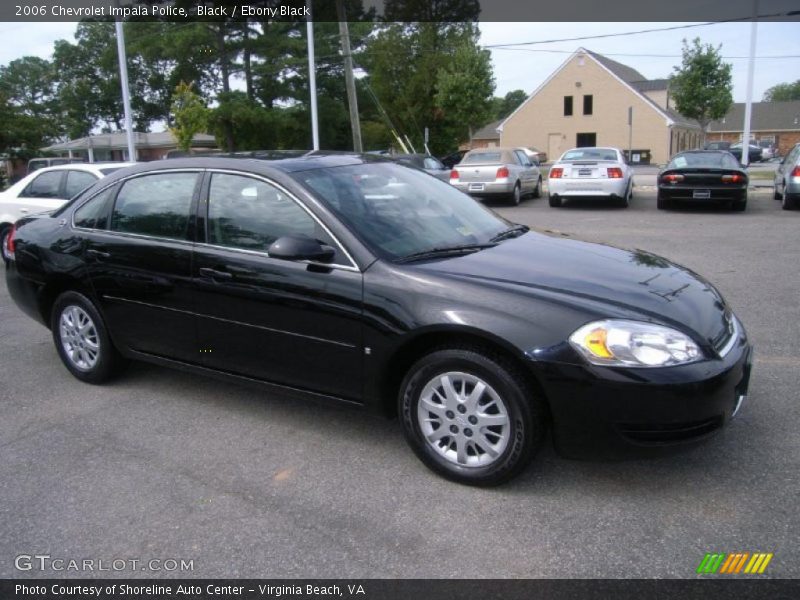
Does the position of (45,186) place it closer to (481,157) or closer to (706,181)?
(481,157)

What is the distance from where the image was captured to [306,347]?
351 cm

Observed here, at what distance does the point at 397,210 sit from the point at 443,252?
0.44m

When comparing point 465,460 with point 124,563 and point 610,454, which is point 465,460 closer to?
point 610,454

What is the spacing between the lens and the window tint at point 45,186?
28.8ft

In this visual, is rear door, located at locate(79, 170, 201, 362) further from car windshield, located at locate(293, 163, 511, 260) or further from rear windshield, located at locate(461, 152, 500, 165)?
rear windshield, located at locate(461, 152, 500, 165)

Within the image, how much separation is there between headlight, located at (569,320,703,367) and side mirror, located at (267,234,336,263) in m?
1.31

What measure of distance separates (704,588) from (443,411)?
129 centimetres

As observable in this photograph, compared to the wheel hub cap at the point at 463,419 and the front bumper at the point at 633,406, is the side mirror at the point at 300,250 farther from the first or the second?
the front bumper at the point at 633,406

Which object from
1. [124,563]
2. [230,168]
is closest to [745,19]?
[230,168]

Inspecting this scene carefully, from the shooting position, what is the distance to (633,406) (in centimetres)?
284

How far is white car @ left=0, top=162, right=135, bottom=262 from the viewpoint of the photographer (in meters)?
8.55

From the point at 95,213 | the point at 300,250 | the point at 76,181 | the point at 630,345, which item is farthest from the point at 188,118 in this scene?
the point at 630,345

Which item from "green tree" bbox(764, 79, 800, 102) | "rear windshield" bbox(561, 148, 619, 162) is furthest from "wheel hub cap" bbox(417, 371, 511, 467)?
"green tree" bbox(764, 79, 800, 102)

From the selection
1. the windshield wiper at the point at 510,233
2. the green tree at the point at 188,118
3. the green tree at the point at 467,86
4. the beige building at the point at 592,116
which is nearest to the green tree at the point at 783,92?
the beige building at the point at 592,116
